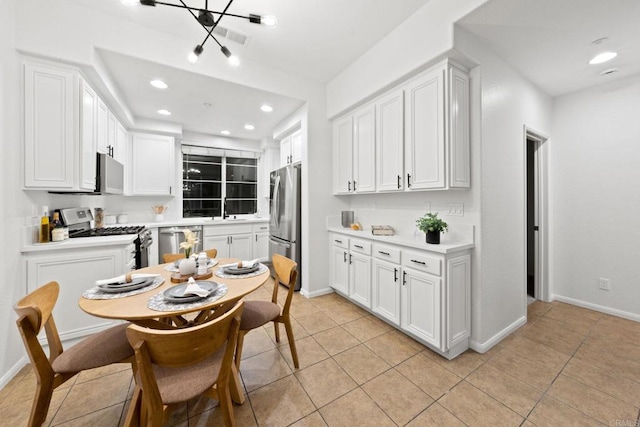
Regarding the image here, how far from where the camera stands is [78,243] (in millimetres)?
2184

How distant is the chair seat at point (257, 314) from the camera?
1758 mm

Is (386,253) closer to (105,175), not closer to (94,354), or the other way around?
(94,354)

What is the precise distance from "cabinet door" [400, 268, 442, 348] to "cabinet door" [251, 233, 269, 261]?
11.4ft

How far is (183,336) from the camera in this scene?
→ 1009 mm

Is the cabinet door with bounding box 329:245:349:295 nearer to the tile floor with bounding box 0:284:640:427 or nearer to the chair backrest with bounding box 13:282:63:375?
the tile floor with bounding box 0:284:640:427

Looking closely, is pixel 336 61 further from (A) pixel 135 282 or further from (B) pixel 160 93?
(A) pixel 135 282

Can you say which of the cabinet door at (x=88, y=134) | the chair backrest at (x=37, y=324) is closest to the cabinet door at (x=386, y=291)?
the chair backrest at (x=37, y=324)

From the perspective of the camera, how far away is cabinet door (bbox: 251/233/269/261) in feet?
16.7

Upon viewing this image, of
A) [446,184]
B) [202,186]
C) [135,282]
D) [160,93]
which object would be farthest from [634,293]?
[202,186]

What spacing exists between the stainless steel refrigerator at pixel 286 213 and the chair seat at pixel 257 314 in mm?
1560

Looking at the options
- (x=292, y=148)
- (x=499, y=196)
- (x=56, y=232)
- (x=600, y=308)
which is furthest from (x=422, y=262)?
(x=56, y=232)

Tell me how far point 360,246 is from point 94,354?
2.36 m

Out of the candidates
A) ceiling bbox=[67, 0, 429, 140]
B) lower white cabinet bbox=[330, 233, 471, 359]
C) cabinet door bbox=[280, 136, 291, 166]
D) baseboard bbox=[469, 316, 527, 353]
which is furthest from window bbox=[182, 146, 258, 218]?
baseboard bbox=[469, 316, 527, 353]

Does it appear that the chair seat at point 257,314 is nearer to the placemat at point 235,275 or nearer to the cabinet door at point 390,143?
the placemat at point 235,275
